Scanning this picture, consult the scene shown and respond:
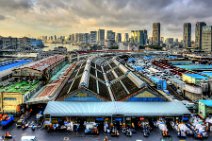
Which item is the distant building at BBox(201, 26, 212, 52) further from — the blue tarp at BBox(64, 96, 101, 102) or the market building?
the blue tarp at BBox(64, 96, 101, 102)

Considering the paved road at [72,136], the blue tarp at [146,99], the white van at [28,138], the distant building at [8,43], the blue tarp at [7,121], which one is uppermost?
the distant building at [8,43]

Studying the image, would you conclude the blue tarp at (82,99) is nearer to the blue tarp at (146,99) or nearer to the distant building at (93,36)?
the blue tarp at (146,99)

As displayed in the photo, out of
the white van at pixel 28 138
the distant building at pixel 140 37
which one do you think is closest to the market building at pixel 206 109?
the white van at pixel 28 138

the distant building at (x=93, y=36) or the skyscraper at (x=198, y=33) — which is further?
the distant building at (x=93, y=36)

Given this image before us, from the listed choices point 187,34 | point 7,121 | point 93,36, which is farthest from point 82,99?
point 93,36

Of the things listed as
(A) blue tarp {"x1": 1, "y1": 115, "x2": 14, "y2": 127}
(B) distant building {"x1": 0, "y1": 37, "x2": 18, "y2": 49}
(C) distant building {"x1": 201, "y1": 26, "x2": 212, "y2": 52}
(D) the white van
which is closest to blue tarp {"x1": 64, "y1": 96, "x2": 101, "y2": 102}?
(A) blue tarp {"x1": 1, "y1": 115, "x2": 14, "y2": 127}

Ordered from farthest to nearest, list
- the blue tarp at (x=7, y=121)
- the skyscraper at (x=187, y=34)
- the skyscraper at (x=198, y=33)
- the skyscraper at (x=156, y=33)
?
the skyscraper at (x=156, y=33) → the skyscraper at (x=187, y=34) → the skyscraper at (x=198, y=33) → the blue tarp at (x=7, y=121)

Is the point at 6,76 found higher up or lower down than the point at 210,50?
lower down

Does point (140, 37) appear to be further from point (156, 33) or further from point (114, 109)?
point (114, 109)

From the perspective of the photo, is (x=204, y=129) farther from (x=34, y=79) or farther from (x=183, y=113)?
(x=34, y=79)

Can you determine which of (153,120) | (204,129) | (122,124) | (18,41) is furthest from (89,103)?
(18,41)
